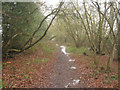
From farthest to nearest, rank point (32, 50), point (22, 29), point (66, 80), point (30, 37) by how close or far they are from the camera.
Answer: point (32, 50) → point (30, 37) → point (22, 29) → point (66, 80)

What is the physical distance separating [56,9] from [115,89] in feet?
24.2

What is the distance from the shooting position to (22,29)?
916cm

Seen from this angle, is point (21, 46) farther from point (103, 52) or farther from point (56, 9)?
point (103, 52)

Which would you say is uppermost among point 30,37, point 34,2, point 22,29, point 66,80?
point 34,2

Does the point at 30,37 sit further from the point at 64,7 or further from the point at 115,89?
the point at 115,89

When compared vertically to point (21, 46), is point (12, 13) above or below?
above

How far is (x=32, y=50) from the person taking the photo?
13.9 metres

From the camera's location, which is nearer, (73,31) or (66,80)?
(66,80)

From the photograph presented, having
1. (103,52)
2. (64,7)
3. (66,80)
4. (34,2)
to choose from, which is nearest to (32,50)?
(34,2)

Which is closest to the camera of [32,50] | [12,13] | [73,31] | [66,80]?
[66,80]

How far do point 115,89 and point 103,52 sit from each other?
9.88 m

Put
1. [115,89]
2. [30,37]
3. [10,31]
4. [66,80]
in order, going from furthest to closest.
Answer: [30,37] → [10,31] → [66,80] → [115,89]

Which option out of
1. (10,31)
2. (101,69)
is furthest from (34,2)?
(101,69)

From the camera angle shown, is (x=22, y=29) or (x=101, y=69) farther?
(x=22, y=29)
